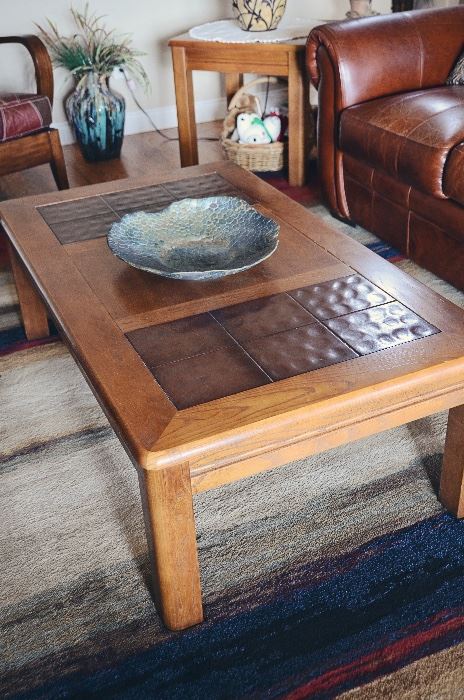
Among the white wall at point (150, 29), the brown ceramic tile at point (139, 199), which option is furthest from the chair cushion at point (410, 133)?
the white wall at point (150, 29)

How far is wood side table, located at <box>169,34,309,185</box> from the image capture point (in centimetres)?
289

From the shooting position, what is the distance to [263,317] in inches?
53.2

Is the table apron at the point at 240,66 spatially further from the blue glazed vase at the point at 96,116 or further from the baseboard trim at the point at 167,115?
the baseboard trim at the point at 167,115

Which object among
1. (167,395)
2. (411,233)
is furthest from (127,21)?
(167,395)

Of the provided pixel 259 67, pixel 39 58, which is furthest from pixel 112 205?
pixel 259 67

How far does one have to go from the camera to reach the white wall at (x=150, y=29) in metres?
3.45

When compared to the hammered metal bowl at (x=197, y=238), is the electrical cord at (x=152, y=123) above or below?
below

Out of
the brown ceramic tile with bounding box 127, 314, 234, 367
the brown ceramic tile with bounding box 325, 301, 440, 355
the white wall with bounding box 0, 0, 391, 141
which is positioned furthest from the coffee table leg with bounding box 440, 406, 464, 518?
the white wall with bounding box 0, 0, 391, 141

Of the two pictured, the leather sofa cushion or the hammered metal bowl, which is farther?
the leather sofa cushion

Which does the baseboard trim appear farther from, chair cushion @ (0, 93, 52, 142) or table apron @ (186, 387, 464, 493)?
table apron @ (186, 387, 464, 493)

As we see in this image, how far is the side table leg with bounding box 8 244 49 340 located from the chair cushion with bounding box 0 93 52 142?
970mm

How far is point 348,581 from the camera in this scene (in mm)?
1299

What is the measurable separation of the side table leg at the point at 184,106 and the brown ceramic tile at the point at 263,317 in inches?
80.2

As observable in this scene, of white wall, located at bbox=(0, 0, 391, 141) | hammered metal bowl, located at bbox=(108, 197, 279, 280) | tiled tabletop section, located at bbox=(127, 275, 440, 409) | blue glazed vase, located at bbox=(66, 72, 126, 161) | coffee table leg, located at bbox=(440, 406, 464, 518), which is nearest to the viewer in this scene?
tiled tabletop section, located at bbox=(127, 275, 440, 409)
